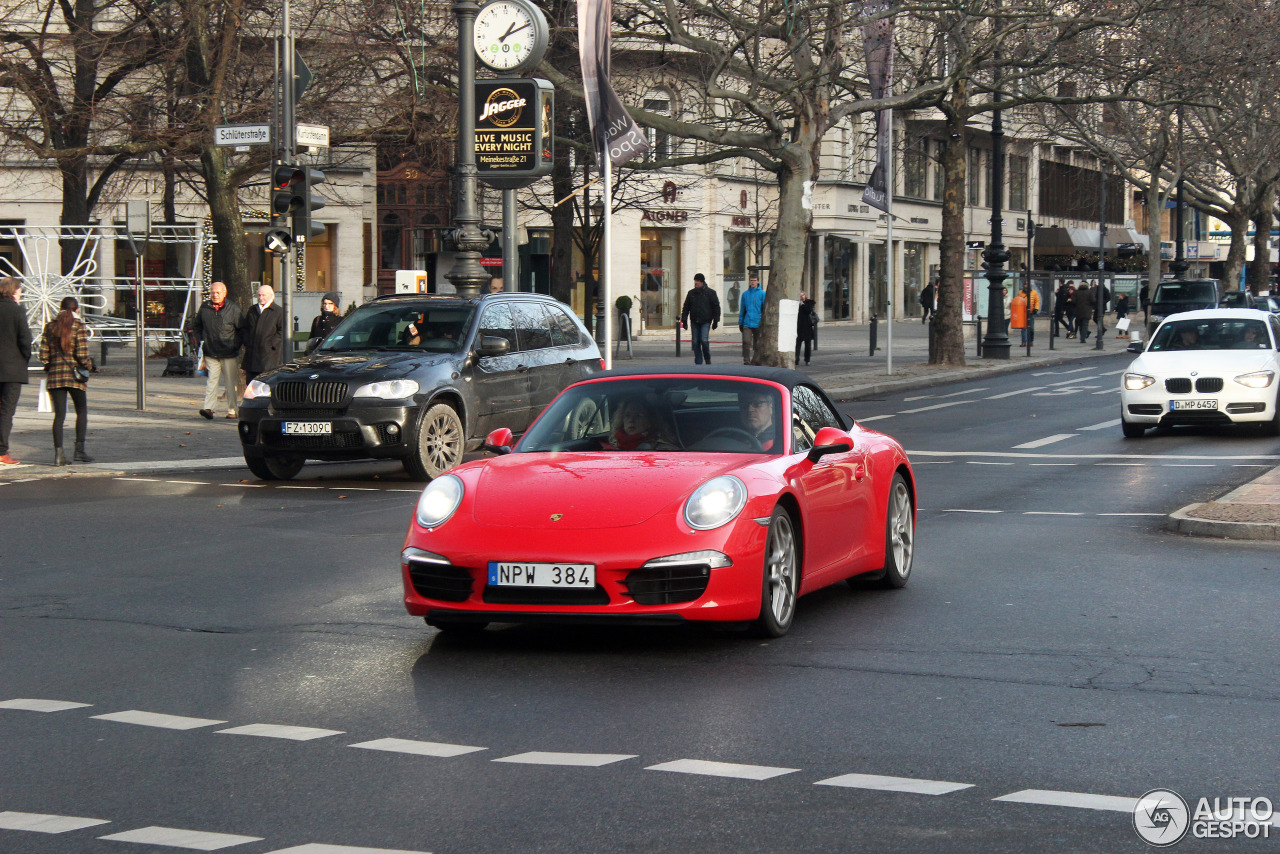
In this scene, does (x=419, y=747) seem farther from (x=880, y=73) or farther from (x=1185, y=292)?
(x=1185, y=292)

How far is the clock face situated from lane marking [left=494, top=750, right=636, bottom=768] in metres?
17.7

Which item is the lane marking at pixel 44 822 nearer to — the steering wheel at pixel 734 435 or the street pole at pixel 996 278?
the steering wheel at pixel 734 435

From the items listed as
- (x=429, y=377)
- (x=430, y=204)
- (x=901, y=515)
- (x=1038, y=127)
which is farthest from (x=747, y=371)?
(x=1038, y=127)

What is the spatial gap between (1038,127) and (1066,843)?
6605 centimetres

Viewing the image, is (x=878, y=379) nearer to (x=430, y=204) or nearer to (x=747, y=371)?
(x=747, y=371)

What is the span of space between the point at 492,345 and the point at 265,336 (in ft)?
19.8

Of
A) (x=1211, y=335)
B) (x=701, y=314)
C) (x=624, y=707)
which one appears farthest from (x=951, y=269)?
(x=624, y=707)

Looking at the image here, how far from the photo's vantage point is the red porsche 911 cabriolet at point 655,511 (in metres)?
7.23

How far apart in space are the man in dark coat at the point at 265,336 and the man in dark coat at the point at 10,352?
4.63m

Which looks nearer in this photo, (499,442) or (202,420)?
(499,442)

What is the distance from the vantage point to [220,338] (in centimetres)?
2147

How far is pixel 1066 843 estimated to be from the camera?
463 centimetres

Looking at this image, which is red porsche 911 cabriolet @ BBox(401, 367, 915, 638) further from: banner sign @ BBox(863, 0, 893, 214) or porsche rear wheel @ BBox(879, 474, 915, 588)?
banner sign @ BBox(863, 0, 893, 214)

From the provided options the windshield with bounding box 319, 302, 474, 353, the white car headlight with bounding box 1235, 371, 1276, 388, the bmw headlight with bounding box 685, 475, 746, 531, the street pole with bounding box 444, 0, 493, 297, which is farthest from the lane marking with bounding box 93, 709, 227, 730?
the white car headlight with bounding box 1235, 371, 1276, 388
